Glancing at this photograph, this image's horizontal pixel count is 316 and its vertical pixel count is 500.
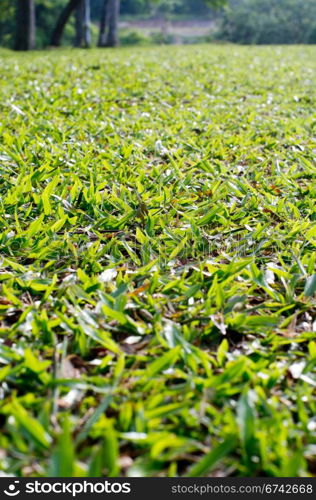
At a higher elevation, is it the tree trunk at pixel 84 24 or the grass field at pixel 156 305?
the tree trunk at pixel 84 24

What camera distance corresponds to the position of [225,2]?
2059 centimetres

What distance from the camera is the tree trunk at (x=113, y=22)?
16386 mm

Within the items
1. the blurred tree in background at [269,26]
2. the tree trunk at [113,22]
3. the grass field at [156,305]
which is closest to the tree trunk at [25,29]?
the tree trunk at [113,22]

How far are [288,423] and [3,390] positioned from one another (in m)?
0.71

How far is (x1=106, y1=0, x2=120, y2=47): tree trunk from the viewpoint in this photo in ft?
53.8

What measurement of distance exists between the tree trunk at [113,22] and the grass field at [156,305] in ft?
46.8

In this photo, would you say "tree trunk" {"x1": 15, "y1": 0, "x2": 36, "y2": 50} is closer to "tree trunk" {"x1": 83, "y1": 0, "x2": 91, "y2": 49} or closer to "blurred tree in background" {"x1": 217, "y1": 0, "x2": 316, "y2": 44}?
"tree trunk" {"x1": 83, "y1": 0, "x2": 91, "y2": 49}

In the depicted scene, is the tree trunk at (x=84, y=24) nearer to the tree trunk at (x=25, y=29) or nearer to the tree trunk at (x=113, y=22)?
the tree trunk at (x=113, y=22)

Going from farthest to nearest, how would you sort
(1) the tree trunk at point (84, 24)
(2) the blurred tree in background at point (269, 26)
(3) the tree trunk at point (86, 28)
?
Answer: 1. (2) the blurred tree in background at point (269, 26)
2. (1) the tree trunk at point (84, 24)
3. (3) the tree trunk at point (86, 28)

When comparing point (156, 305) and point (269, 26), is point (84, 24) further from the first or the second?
point (269, 26)

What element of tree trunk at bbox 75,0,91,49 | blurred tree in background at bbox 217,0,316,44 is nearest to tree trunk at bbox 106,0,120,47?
tree trunk at bbox 75,0,91,49

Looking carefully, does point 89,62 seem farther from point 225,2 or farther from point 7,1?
point 7,1

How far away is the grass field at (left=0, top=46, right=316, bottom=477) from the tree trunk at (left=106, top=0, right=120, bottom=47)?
562 inches

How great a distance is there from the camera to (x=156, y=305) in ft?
5.53
